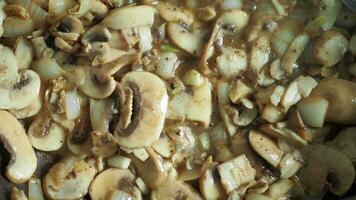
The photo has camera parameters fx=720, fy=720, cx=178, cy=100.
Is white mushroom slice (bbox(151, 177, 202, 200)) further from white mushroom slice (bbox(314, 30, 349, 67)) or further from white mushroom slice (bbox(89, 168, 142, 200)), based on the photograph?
white mushroom slice (bbox(314, 30, 349, 67))

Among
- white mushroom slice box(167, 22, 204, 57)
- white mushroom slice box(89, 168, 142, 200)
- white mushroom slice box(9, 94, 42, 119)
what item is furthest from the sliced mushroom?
white mushroom slice box(9, 94, 42, 119)

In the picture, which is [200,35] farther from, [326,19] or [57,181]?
[57,181]

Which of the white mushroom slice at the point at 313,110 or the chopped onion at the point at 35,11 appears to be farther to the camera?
the white mushroom slice at the point at 313,110

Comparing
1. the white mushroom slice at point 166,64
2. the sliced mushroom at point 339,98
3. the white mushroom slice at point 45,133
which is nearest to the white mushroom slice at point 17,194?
the white mushroom slice at point 45,133

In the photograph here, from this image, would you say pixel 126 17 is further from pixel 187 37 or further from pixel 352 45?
pixel 352 45

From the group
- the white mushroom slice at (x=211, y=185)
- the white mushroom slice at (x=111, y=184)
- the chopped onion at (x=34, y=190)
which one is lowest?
the chopped onion at (x=34, y=190)

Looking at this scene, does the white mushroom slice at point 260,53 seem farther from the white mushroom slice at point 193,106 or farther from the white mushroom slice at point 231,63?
the white mushroom slice at point 193,106

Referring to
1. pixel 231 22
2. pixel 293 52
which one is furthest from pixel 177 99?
pixel 293 52
